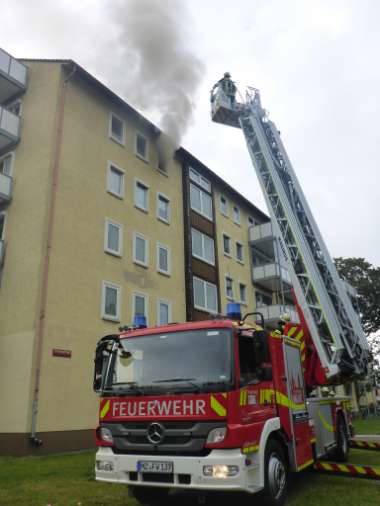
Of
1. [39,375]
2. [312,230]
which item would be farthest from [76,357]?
[312,230]

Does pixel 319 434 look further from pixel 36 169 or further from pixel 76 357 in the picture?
pixel 36 169

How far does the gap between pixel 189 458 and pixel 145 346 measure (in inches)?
67.1

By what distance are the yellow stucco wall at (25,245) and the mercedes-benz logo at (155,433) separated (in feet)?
30.1

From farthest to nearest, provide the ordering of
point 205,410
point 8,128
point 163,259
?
point 163,259
point 8,128
point 205,410

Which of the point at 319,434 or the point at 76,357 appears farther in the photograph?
the point at 76,357

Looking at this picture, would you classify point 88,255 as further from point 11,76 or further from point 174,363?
point 174,363

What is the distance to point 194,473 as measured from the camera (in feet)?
17.9

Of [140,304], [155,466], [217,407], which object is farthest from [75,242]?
[217,407]

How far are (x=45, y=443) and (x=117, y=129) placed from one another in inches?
547

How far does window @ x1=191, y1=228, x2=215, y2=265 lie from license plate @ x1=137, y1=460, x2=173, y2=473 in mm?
18575

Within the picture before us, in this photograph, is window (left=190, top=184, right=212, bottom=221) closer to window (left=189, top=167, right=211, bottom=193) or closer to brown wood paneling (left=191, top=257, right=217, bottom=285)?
window (left=189, top=167, right=211, bottom=193)

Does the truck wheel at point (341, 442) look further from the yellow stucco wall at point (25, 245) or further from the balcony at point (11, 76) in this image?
the balcony at point (11, 76)

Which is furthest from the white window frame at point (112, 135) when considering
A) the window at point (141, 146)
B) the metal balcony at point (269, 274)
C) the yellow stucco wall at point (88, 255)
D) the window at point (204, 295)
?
the metal balcony at point (269, 274)

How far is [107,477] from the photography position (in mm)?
6066
